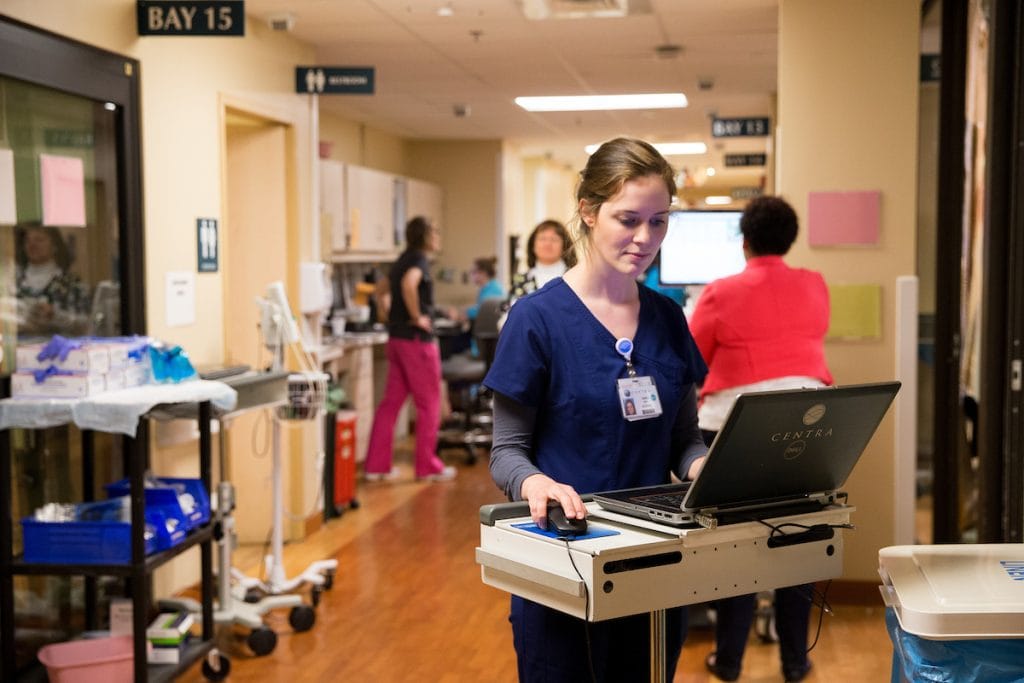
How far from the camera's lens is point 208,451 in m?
4.20

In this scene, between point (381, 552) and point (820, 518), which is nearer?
point (820, 518)

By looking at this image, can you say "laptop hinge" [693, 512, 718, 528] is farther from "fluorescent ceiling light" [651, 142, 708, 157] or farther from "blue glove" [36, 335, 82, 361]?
"fluorescent ceiling light" [651, 142, 708, 157]

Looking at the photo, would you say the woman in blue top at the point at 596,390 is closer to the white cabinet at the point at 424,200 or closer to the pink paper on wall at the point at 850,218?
the pink paper on wall at the point at 850,218

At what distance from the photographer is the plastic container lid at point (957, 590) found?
1.88m

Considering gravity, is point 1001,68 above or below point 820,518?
above

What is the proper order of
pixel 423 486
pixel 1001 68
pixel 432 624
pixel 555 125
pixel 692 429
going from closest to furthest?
pixel 692 429 → pixel 1001 68 → pixel 432 624 → pixel 423 486 → pixel 555 125

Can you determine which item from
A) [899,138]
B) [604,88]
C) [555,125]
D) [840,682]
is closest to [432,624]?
[840,682]

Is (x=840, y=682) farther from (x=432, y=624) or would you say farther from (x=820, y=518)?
(x=820, y=518)

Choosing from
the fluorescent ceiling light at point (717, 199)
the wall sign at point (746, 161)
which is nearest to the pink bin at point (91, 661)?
the wall sign at point (746, 161)

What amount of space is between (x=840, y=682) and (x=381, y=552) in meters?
2.65

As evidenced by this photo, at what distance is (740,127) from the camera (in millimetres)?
8078

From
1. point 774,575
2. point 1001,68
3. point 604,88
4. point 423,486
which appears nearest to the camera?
point 774,575

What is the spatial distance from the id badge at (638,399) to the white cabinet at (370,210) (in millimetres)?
7077

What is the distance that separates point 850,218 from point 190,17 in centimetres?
276
